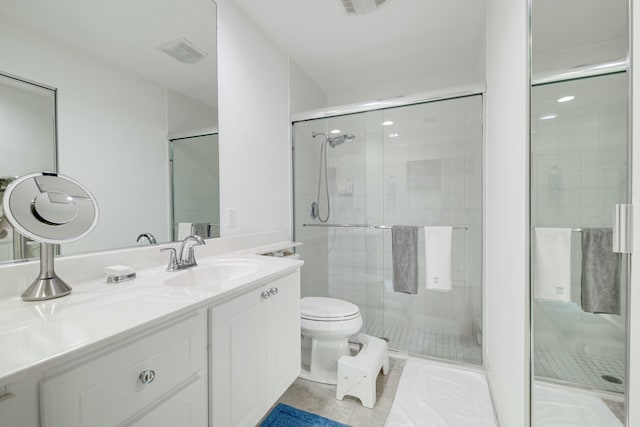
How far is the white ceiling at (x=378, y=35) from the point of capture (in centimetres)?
172

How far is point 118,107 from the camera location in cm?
112

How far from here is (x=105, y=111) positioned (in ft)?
3.52

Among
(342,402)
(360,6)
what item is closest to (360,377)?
(342,402)

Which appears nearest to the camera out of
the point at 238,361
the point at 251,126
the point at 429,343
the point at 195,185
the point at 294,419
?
the point at 238,361

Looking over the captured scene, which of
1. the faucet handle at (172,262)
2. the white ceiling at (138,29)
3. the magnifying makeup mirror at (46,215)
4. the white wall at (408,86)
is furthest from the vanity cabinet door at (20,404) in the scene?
the white wall at (408,86)

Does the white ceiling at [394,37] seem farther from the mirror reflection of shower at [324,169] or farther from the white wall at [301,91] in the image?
the mirror reflection of shower at [324,169]

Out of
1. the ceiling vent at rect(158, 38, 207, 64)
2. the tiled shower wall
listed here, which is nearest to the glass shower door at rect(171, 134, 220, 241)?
the ceiling vent at rect(158, 38, 207, 64)

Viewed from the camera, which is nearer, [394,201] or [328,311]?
[328,311]

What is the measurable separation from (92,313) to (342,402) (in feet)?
4.49

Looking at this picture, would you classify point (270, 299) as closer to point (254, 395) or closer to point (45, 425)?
point (254, 395)

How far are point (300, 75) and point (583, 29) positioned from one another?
2.21 m

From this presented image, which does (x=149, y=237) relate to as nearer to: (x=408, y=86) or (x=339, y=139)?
(x=339, y=139)

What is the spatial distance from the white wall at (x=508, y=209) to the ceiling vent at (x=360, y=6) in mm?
671

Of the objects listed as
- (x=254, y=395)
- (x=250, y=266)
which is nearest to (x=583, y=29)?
(x=250, y=266)
